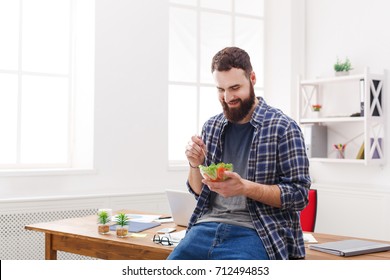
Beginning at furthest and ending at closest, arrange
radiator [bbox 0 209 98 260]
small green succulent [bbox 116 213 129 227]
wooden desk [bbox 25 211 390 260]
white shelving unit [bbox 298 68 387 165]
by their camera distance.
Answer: white shelving unit [bbox 298 68 387 165], radiator [bbox 0 209 98 260], small green succulent [bbox 116 213 129 227], wooden desk [bbox 25 211 390 260]

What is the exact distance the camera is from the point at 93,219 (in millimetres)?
3420

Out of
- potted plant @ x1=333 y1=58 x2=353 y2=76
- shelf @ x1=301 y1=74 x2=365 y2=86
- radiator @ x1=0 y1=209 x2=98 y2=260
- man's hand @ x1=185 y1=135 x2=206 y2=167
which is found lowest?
radiator @ x1=0 y1=209 x2=98 y2=260

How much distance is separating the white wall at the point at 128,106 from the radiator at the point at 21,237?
0.65 ft

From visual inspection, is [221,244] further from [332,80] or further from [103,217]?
[332,80]

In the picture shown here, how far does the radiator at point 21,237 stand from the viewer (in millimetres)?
4262

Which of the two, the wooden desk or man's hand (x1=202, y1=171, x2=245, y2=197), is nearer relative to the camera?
man's hand (x1=202, y1=171, x2=245, y2=197)

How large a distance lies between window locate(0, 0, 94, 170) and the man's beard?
257 centimetres

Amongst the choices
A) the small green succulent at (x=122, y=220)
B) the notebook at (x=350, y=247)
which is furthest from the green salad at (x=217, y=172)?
A: the small green succulent at (x=122, y=220)

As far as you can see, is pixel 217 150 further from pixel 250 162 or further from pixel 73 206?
pixel 73 206

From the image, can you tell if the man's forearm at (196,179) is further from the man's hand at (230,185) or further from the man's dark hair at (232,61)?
the man's dark hair at (232,61)

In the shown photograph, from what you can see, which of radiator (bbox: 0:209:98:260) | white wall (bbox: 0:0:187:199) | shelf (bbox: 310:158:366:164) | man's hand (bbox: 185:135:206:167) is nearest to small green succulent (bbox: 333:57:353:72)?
shelf (bbox: 310:158:366:164)

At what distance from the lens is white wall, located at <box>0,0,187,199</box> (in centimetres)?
472

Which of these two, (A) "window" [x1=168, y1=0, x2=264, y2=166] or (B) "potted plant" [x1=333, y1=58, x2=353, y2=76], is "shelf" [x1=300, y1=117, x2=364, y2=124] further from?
(A) "window" [x1=168, y1=0, x2=264, y2=166]

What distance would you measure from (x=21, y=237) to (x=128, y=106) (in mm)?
1397
